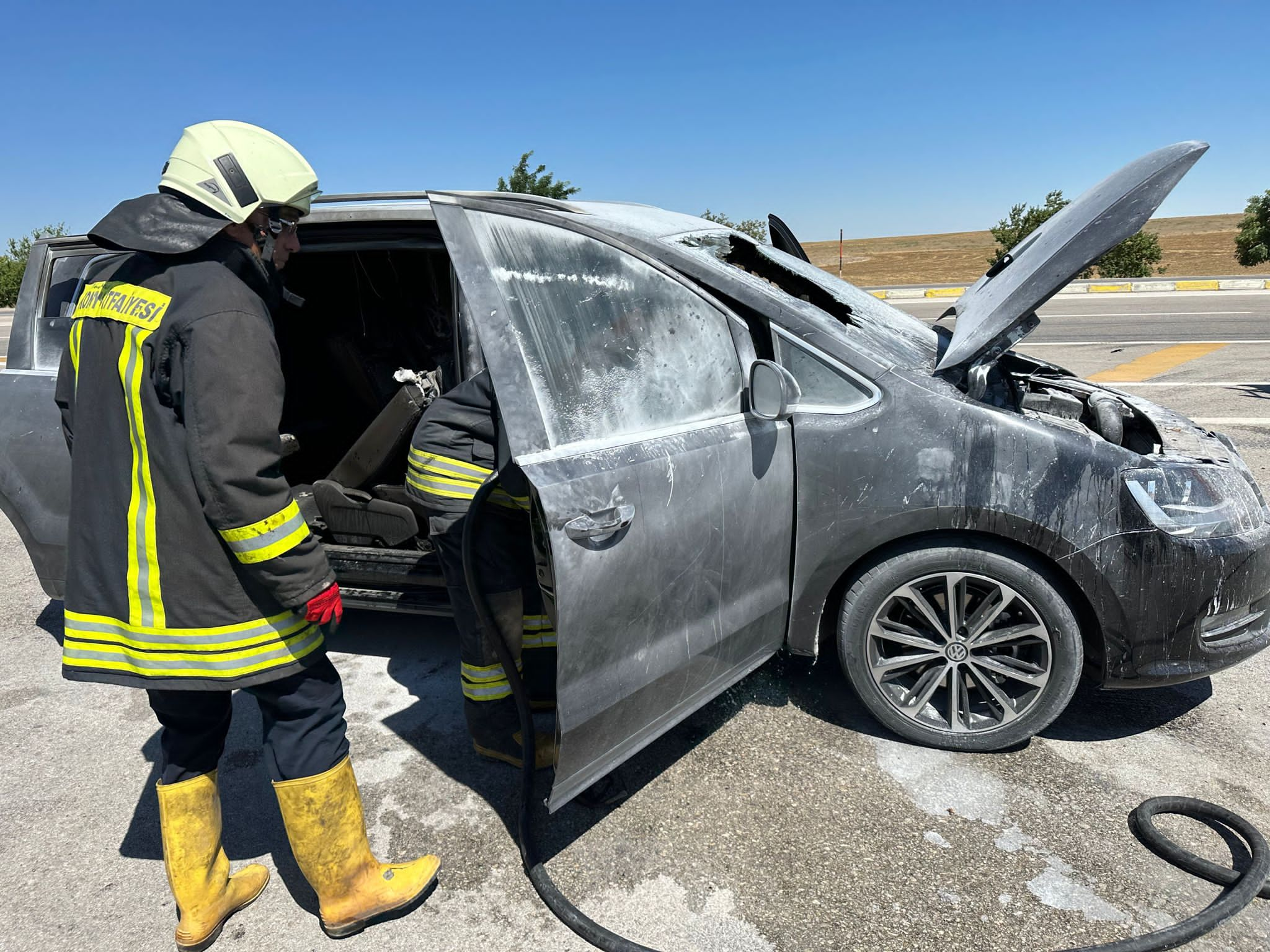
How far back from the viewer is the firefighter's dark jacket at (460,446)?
2602 mm

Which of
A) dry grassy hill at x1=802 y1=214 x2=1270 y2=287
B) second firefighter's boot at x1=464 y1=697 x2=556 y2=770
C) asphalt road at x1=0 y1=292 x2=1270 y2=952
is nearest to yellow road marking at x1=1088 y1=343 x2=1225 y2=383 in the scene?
asphalt road at x1=0 y1=292 x2=1270 y2=952

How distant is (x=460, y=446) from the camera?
2.62m

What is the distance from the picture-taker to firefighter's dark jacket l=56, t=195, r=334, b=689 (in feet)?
5.90

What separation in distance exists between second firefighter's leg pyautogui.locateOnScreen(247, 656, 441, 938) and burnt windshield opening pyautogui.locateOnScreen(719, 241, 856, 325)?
2.03 metres

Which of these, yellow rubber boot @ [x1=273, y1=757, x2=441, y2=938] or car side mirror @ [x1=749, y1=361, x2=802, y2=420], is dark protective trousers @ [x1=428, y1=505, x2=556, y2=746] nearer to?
yellow rubber boot @ [x1=273, y1=757, x2=441, y2=938]

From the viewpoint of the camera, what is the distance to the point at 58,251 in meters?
3.75

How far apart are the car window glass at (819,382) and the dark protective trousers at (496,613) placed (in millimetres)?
983

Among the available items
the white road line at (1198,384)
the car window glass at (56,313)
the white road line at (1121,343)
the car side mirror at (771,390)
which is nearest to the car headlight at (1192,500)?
the car side mirror at (771,390)

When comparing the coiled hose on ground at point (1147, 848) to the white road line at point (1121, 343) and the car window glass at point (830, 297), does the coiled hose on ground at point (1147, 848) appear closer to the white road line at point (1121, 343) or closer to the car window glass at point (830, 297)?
the car window glass at point (830, 297)

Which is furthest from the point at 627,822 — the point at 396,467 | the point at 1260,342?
the point at 1260,342

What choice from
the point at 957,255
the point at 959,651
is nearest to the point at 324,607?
the point at 959,651

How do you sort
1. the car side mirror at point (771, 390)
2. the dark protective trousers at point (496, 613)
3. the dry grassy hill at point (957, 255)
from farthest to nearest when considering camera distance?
the dry grassy hill at point (957, 255) → the dark protective trousers at point (496, 613) → the car side mirror at point (771, 390)

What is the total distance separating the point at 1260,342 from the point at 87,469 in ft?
49.1

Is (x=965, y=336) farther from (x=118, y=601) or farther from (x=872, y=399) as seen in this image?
(x=118, y=601)
